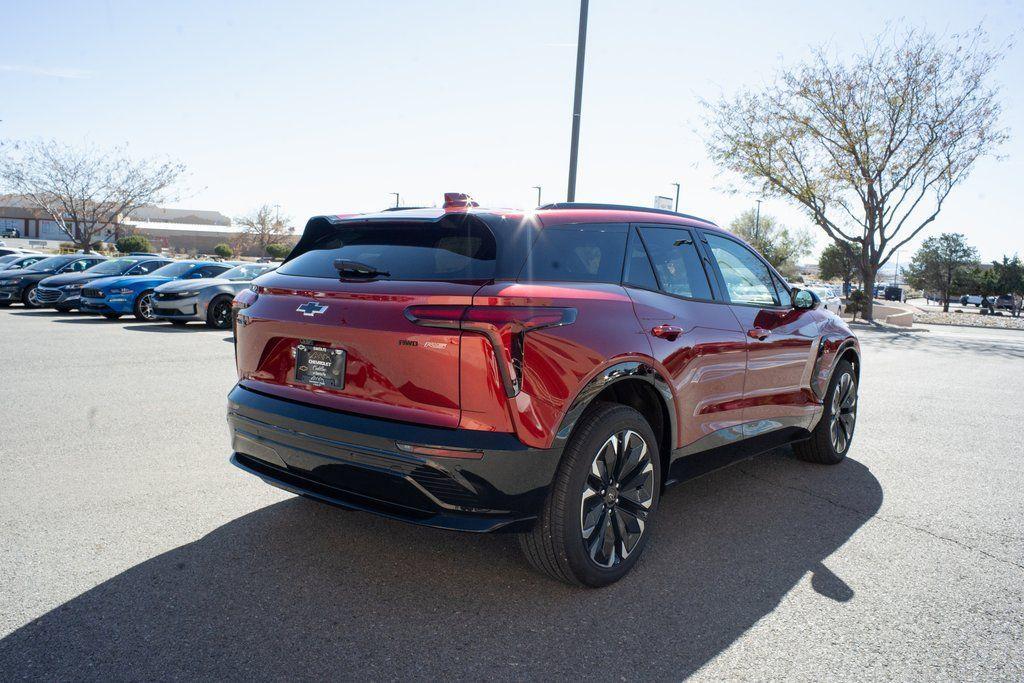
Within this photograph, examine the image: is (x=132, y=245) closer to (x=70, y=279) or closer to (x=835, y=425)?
(x=70, y=279)

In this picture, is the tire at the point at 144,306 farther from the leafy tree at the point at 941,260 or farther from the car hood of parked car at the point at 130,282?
the leafy tree at the point at 941,260

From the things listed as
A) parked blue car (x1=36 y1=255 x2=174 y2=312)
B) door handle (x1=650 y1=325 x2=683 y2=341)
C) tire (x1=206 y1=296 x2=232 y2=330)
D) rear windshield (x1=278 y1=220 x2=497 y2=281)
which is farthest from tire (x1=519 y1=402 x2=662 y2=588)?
parked blue car (x1=36 y1=255 x2=174 y2=312)

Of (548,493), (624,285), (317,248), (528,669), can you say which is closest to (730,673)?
(528,669)

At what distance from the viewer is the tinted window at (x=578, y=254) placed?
3197mm

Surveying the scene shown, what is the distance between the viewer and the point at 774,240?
77125 mm

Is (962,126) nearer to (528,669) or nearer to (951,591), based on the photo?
(951,591)

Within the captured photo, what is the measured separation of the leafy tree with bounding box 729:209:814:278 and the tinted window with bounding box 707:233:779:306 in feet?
207

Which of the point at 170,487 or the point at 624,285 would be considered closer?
the point at 624,285

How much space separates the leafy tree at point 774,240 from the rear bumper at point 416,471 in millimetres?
65555

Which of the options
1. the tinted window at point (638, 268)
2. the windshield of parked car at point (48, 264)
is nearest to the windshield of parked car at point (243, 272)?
the windshield of parked car at point (48, 264)

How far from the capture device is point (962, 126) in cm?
2773

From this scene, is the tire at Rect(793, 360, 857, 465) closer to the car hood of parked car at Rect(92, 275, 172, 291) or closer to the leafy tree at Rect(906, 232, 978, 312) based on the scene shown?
the car hood of parked car at Rect(92, 275, 172, 291)

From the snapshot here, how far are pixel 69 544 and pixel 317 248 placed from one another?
188 cm

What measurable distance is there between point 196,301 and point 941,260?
2966 inches
